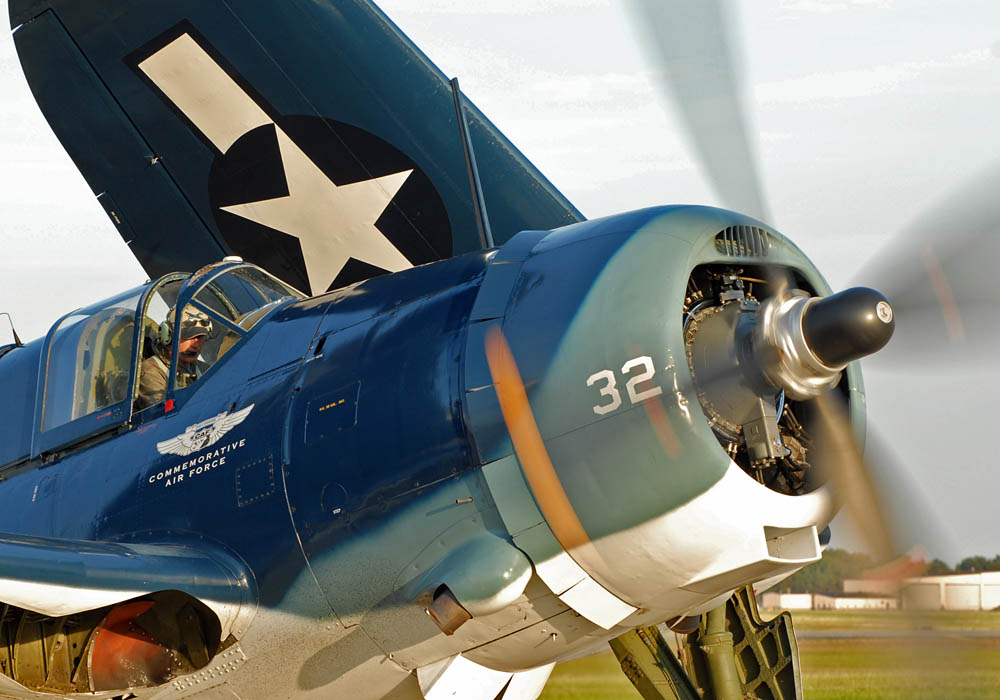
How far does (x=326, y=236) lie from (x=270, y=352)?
455 cm

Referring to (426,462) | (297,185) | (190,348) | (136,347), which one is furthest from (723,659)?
(297,185)

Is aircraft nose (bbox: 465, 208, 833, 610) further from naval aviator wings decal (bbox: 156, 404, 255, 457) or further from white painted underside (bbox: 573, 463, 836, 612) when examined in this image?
naval aviator wings decal (bbox: 156, 404, 255, 457)

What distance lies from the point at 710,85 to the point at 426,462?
6.25ft

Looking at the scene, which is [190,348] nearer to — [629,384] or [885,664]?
[629,384]

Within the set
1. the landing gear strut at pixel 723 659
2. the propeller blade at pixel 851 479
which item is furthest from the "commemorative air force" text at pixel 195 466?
the landing gear strut at pixel 723 659

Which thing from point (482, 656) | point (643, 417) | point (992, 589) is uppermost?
point (643, 417)

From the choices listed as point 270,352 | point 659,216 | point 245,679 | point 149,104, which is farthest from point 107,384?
point 149,104

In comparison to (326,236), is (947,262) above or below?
below

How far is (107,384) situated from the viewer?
5633mm

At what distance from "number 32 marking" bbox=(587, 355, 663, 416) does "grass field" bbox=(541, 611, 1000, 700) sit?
133 centimetres

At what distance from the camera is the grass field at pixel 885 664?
421cm

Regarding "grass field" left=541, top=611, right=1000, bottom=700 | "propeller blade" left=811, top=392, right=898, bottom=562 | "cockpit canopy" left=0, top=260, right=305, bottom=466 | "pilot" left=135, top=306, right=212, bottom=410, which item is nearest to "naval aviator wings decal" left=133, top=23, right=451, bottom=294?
"cockpit canopy" left=0, top=260, right=305, bottom=466

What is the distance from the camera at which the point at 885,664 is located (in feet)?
14.7

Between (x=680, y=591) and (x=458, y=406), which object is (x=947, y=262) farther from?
(x=458, y=406)
